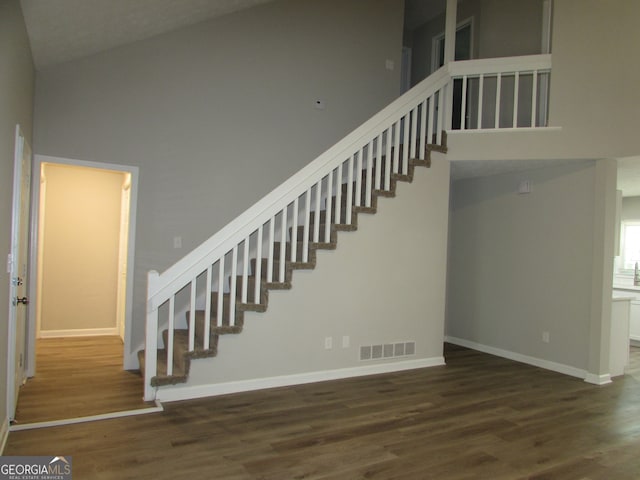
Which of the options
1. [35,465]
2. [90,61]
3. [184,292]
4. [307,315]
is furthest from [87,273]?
[35,465]

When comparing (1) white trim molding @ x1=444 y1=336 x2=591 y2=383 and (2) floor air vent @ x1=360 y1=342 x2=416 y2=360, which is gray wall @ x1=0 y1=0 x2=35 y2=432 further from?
(1) white trim molding @ x1=444 y1=336 x2=591 y2=383

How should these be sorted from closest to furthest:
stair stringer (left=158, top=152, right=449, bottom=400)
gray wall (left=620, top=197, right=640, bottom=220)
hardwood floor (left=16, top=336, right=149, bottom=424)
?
hardwood floor (left=16, top=336, right=149, bottom=424), stair stringer (left=158, top=152, right=449, bottom=400), gray wall (left=620, top=197, right=640, bottom=220)

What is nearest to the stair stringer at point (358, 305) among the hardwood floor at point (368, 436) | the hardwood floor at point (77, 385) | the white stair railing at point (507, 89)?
the hardwood floor at point (368, 436)

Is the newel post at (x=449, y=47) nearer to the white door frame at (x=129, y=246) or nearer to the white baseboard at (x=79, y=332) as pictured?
the white door frame at (x=129, y=246)

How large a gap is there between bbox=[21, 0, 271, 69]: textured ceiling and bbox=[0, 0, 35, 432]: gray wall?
0.18 metres

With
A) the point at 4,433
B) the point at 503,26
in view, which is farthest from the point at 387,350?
the point at 503,26

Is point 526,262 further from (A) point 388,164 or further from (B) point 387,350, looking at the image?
(A) point 388,164

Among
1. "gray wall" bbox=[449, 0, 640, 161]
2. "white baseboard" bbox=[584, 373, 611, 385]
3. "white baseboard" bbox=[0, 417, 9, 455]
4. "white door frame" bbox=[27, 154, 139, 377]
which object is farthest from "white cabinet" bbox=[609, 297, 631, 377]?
"white baseboard" bbox=[0, 417, 9, 455]

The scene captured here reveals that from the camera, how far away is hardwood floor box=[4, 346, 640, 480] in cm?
260

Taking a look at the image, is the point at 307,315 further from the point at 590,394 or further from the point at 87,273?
the point at 87,273

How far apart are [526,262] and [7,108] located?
5118 mm

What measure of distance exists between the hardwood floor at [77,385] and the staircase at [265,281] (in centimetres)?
26

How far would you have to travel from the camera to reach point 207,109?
4.73 metres

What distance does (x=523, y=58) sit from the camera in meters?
4.75
